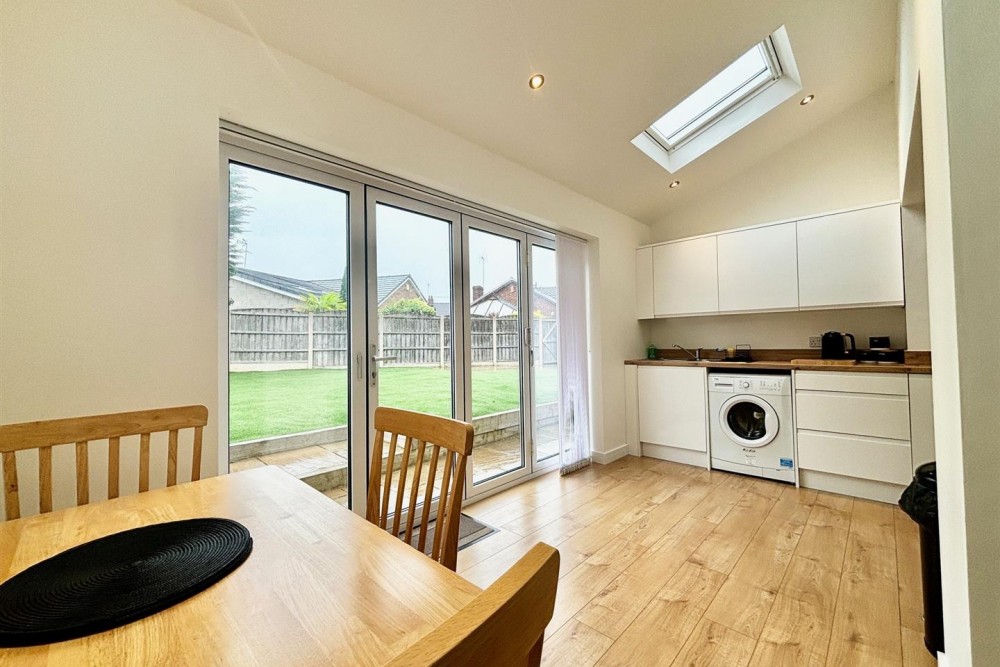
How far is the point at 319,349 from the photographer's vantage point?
7.19 ft

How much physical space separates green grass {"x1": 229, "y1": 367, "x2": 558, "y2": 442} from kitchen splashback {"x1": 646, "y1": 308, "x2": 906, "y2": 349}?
2452mm

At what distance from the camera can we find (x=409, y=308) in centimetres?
260

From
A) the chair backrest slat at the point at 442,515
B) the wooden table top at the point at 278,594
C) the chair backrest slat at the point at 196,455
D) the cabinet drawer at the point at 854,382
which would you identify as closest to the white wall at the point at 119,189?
the chair backrest slat at the point at 196,455

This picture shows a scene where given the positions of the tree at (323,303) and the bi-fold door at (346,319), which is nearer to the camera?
the bi-fold door at (346,319)

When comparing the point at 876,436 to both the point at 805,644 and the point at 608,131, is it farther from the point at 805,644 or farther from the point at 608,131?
the point at 608,131

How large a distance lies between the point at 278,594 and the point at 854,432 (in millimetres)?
3565

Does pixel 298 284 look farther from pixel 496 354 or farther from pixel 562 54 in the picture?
pixel 562 54

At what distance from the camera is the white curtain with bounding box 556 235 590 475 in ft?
11.8

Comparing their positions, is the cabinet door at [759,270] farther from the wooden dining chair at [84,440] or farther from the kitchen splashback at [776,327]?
the wooden dining chair at [84,440]

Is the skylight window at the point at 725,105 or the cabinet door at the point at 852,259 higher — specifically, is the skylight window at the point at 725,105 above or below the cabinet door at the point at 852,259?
above

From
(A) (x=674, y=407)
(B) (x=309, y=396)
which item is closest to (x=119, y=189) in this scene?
(B) (x=309, y=396)

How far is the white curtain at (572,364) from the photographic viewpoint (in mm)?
3592

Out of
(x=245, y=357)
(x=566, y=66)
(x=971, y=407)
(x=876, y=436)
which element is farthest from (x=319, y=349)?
(x=876, y=436)

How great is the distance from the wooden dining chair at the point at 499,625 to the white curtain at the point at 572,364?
3237mm
